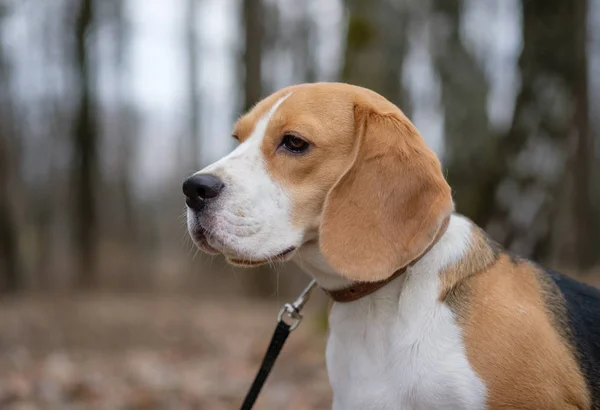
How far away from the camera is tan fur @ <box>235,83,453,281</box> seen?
295 centimetres

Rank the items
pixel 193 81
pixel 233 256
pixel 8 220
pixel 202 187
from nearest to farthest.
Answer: pixel 202 187
pixel 233 256
pixel 8 220
pixel 193 81

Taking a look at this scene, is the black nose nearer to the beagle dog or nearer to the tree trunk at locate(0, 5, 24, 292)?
the beagle dog

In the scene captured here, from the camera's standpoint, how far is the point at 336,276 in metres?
3.24

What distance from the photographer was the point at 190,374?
7148 mm

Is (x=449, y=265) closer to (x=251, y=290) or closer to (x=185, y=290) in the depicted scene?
(x=251, y=290)

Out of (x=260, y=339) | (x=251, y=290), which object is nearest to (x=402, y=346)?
(x=260, y=339)

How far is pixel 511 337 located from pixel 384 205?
2.64 feet

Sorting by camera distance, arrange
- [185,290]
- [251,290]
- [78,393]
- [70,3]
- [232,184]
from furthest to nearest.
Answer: [185,290] → [70,3] → [251,290] → [78,393] → [232,184]

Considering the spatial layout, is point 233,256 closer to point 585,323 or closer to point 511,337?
point 511,337

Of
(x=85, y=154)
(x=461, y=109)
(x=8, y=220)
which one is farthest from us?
(x=85, y=154)

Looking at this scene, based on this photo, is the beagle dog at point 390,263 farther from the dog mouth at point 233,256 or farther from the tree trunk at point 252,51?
the tree trunk at point 252,51

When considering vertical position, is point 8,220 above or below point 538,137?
below

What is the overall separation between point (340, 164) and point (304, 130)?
241 millimetres

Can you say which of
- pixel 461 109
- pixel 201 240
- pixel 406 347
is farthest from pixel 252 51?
pixel 406 347
